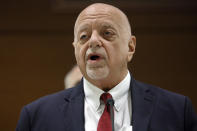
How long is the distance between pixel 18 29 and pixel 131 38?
2042 mm

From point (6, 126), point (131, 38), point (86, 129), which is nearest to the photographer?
point (86, 129)

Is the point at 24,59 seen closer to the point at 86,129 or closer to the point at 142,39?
the point at 142,39

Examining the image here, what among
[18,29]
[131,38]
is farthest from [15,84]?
[131,38]

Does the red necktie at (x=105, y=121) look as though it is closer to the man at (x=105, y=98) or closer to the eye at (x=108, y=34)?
the man at (x=105, y=98)

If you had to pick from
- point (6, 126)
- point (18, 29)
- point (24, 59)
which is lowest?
point (6, 126)

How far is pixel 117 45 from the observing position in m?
1.42

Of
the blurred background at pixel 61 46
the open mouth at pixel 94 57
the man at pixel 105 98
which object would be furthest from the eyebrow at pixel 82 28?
the blurred background at pixel 61 46

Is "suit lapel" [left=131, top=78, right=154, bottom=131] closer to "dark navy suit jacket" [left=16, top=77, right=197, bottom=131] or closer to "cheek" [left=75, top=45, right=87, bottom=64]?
"dark navy suit jacket" [left=16, top=77, right=197, bottom=131]

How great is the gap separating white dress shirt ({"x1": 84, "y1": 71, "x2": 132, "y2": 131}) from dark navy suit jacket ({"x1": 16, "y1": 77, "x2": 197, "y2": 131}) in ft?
0.08

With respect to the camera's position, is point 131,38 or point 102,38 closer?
point 102,38

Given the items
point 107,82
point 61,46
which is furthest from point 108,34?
point 61,46

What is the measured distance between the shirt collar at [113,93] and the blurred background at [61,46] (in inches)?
76.6

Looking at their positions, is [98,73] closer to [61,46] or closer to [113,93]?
[113,93]

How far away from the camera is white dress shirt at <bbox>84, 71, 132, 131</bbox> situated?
138 cm
